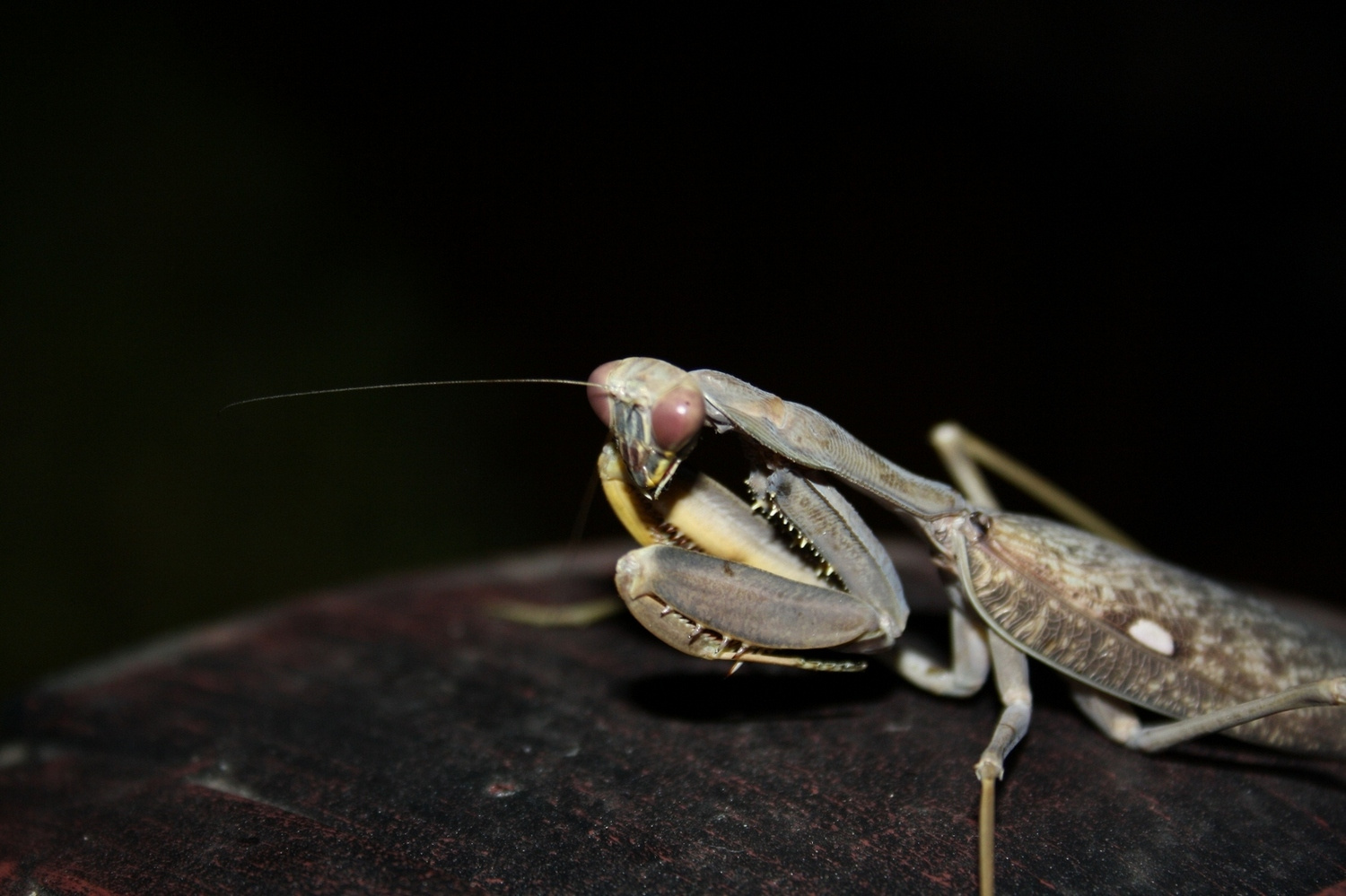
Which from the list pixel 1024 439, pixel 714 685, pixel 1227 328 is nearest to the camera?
pixel 714 685

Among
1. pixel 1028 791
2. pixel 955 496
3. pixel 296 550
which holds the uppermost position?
pixel 955 496

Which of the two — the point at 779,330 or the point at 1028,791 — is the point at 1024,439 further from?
the point at 1028,791

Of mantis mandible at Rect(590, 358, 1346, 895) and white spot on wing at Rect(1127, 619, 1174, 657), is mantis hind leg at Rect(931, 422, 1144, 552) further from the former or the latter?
white spot on wing at Rect(1127, 619, 1174, 657)

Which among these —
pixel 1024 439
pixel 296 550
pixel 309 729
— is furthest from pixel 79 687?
pixel 1024 439

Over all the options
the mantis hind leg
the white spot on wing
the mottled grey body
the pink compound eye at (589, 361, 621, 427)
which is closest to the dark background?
the mantis hind leg

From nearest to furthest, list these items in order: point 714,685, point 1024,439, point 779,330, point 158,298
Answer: point 714,685 < point 158,298 < point 1024,439 < point 779,330

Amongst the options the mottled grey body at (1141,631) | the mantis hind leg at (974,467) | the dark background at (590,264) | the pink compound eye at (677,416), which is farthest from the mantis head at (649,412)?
the dark background at (590,264)

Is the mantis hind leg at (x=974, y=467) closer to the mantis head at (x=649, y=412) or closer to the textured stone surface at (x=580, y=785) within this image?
the textured stone surface at (x=580, y=785)
